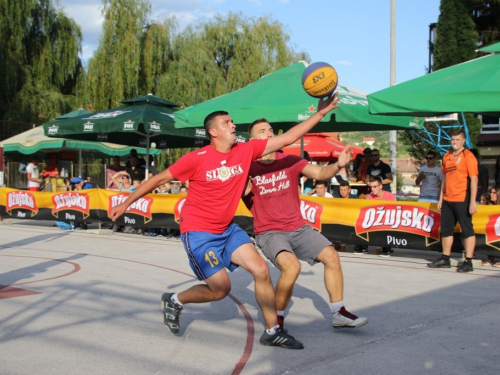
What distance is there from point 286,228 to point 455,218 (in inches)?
193

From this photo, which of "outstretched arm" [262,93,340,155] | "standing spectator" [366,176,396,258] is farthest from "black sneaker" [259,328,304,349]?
"standing spectator" [366,176,396,258]

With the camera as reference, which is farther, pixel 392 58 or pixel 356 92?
pixel 392 58

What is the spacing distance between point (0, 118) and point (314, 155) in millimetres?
17014

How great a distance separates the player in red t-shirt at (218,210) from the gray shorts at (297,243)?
0.33m

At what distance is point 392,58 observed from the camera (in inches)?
730

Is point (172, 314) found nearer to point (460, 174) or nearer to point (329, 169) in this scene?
point (329, 169)

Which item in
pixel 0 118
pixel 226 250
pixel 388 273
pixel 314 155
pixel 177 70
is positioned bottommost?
pixel 388 273

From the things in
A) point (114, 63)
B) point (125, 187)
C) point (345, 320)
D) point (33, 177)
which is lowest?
point (345, 320)

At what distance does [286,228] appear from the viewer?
236 inches

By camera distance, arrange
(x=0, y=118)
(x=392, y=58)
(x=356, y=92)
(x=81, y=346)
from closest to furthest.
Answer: (x=81, y=346) < (x=356, y=92) < (x=392, y=58) < (x=0, y=118)

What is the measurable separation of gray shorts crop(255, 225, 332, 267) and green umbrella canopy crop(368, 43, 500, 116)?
470 centimetres

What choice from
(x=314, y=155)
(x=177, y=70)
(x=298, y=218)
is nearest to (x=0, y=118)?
(x=177, y=70)

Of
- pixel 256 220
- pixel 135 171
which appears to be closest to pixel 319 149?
pixel 135 171

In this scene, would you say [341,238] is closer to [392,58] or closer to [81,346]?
[81,346]
